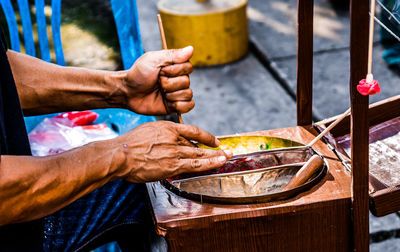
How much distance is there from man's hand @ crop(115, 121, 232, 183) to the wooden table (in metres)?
0.11

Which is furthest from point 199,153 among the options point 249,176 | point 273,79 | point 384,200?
point 273,79

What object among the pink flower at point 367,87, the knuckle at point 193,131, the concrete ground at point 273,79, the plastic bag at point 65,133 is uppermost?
the pink flower at point 367,87

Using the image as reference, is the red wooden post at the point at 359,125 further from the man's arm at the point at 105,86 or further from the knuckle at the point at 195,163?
the man's arm at the point at 105,86

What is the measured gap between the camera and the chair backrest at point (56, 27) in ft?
8.05

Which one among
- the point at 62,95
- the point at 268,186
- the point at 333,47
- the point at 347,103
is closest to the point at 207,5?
the point at 333,47

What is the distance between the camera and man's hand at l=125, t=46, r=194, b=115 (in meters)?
1.78

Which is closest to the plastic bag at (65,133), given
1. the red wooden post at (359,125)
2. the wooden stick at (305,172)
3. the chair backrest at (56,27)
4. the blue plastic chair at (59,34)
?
the blue plastic chair at (59,34)

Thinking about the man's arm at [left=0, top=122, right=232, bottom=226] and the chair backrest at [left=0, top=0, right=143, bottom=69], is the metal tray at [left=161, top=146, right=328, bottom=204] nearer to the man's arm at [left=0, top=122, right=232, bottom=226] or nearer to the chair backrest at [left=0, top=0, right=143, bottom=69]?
the man's arm at [left=0, top=122, right=232, bottom=226]

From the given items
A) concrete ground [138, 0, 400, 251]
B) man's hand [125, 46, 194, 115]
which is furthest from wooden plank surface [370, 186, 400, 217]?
concrete ground [138, 0, 400, 251]

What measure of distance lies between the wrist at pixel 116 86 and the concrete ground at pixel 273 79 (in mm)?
1669

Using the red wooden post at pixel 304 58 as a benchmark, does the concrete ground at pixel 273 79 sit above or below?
below

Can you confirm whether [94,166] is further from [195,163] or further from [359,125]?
[359,125]

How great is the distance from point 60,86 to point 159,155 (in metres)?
0.61

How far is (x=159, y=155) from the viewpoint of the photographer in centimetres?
148
